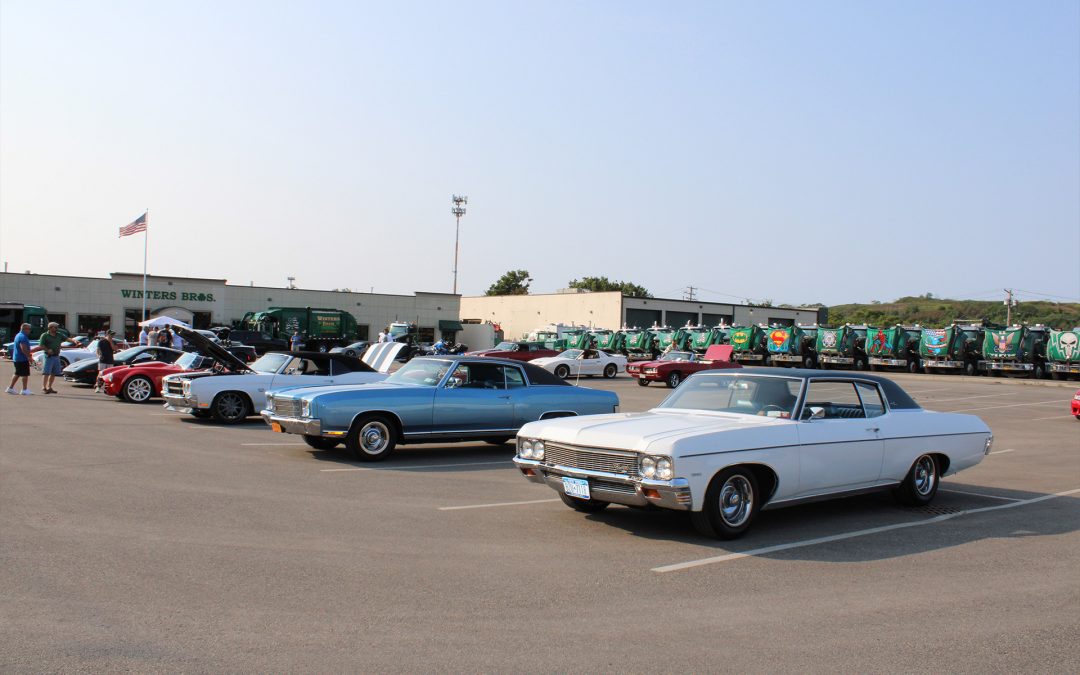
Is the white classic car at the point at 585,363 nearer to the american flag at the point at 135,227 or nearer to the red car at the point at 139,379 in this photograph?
the red car at the point at 139,379

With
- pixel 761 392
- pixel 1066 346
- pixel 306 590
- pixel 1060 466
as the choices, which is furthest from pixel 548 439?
pixel 1066 346

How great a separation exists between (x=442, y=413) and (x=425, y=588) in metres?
6.30

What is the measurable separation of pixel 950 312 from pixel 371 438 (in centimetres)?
14489

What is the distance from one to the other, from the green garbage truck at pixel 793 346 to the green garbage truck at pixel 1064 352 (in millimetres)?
13030

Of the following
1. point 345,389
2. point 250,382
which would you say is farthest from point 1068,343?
point 345,389

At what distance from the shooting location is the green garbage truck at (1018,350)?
4309 cm

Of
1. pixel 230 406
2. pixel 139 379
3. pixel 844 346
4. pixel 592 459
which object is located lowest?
pixel 230 406

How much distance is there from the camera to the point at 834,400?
8578 millimetres

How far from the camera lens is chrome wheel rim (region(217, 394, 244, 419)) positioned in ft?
52.5

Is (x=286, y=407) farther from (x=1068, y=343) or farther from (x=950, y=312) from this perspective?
(x=950, y=312)

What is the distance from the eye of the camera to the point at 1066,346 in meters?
41.2

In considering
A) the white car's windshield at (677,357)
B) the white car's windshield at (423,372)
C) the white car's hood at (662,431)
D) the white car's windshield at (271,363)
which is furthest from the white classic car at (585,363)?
the white car's hood at (662,431)

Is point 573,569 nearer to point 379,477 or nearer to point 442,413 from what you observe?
point 379,477

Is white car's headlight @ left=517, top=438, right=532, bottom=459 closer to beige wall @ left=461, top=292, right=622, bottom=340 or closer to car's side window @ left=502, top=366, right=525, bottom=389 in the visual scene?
car's side window @ left=502, top=366, right=525, bottom=389
